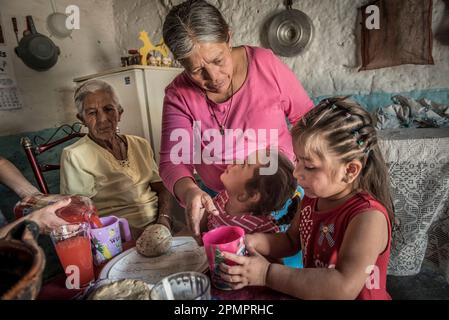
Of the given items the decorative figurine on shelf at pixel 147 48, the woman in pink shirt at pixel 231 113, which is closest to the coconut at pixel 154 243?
the woman in pink shirt at pixel 231 113

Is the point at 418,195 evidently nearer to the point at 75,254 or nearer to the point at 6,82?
the point at 75,254

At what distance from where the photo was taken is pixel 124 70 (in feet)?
4.80

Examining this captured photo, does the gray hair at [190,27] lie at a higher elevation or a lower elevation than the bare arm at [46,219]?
higher

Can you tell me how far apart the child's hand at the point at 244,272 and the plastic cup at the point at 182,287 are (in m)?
0.07

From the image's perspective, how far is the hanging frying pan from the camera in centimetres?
109

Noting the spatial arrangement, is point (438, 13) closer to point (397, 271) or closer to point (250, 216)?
point (250, 216)

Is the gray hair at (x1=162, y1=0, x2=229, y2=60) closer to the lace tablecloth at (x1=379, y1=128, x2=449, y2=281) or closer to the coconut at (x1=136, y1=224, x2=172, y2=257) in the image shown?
the coconut at (x1=136, y1=224, x2=172, y2=257)

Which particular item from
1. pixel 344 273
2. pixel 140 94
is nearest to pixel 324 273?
pixel 344 273

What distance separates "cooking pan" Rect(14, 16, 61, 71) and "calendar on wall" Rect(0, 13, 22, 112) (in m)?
0.05

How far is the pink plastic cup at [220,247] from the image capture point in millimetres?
545

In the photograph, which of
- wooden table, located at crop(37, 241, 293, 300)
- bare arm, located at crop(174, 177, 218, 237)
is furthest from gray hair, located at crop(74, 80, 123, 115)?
wooden table, located at crop(37, 241, 293, 300)

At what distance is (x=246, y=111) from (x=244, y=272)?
561 mm

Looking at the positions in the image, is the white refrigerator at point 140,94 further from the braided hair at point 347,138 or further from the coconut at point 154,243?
the braided hair at point 347,138
